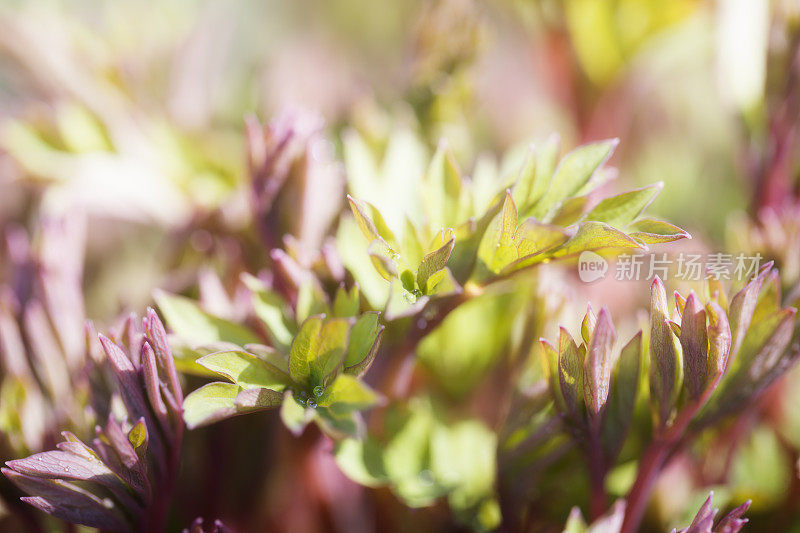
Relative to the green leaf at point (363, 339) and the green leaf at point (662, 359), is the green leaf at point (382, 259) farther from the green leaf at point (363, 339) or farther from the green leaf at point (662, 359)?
the green leaf at point (662, 359)

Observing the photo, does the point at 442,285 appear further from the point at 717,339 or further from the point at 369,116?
the point at 369,116

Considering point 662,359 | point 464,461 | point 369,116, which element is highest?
point 369,116

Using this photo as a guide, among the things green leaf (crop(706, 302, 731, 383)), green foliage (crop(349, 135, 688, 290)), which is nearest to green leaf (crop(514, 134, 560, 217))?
green foliage (crop(349, 135, 688, 290))

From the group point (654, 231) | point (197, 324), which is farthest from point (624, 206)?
point (197, 324)

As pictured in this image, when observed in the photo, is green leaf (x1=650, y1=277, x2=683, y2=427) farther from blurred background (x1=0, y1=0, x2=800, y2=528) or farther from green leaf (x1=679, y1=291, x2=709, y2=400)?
blurred background (x1=0, y1=0, x2=800, y2=528)

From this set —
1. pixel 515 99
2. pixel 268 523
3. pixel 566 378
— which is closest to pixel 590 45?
pixel 515 99

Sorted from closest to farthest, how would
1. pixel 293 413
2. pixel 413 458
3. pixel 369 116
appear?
pixel 293 413
pixel 413 458
pixel 369 116

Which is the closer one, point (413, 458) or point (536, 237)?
point (536, 237)

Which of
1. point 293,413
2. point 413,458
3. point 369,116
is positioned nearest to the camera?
point 293,413
